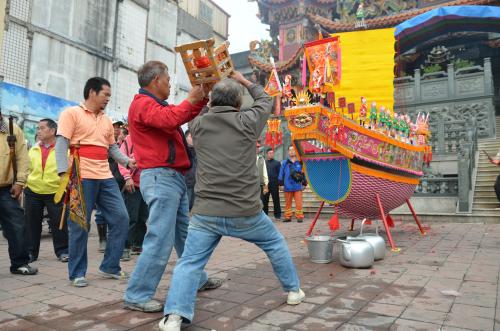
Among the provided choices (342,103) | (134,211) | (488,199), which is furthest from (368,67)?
(134,211)

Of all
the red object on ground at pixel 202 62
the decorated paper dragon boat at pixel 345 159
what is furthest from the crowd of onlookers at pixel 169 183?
the decorated paper dragon boat at pixel 345 159

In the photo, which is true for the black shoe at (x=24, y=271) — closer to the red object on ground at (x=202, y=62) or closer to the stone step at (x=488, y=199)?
the red object on ground at (x=202, y=62)

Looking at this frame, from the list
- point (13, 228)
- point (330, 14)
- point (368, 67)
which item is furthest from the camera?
point (330, 14)

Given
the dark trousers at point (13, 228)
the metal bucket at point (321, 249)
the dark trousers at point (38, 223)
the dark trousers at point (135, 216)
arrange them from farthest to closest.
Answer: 1. the dark trousers at point (135, 216)
2. the dark trousers at point (38, 223)
3. the metal bucket at point (321, 249)
4. the dark trousers at point (13, 228)

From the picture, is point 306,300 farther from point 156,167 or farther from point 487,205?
point 487,205

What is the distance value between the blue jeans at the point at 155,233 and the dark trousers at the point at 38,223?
2408mm

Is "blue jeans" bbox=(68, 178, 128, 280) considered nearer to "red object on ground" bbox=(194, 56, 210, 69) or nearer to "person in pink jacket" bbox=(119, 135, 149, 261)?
"person in pink jacket" bbox=(119, 135, 149, 261)

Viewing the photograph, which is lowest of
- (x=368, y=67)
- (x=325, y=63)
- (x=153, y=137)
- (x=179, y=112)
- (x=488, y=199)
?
(x=488, y=199)

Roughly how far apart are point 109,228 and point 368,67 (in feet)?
29.6

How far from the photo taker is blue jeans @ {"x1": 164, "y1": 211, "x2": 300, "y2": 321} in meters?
2.36

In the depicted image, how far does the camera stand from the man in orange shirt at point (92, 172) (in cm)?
342

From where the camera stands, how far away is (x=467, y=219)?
860 cm

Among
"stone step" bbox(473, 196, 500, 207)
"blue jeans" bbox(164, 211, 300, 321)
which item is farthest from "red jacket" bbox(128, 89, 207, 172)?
"stone step" bbox(473, 196, 500, 207)

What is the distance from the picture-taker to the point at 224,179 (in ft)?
8.30
